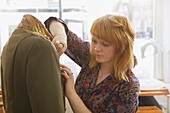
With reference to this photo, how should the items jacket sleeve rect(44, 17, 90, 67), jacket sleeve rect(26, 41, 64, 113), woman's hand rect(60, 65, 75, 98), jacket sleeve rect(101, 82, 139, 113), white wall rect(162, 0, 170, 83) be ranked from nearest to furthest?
1. jacket sleeve rect(26, 41, 64, 113)
2. woman's hand rect(60, 65, 75, 98)
3. jacket sleeve rect(101, 82, 139, 113)
4. jacket sleeve rect(44, 17, 90, 67)
5. white wall rect(162, 0, 170, 83)

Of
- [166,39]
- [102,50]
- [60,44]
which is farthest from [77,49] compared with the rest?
[166,39]

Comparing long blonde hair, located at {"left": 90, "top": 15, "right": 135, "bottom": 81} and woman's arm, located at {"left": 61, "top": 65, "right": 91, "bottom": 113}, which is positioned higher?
long blonde hair, located at {"left": 90, "top": 15, "right": 135, "bottom": 81}

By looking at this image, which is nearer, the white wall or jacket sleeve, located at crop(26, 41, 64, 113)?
jacket sleeve, located at crop(26, 41, 64, 113)

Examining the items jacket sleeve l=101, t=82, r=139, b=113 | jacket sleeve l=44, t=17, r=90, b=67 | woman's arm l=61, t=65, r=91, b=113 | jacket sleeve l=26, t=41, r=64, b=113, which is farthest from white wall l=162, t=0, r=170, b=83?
jacket sleeve l=26, t=41, r=64, b=113

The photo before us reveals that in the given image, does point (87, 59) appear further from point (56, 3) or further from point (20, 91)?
point (56, 3)

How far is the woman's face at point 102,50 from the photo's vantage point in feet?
4.26

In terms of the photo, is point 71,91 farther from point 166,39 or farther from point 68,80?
point 166,39

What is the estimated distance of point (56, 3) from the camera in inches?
124

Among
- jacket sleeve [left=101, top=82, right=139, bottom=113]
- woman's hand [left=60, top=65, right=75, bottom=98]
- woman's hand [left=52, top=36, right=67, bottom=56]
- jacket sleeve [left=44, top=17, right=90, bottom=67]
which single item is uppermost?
woman's hand [left=52, top=36, right=67, bottom=56]

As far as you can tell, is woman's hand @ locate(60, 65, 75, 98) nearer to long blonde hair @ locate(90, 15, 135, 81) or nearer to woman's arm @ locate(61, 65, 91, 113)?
woman's arm @ locate(61, 65, 91, 113)

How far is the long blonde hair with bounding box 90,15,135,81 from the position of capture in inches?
49.7

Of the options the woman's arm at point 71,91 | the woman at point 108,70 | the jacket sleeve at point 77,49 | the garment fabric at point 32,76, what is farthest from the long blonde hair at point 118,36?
the garment fabric at point 32,76

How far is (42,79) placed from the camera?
0.77 meters

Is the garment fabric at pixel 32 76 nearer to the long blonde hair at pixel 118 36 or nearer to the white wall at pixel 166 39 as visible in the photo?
the long blonde hair at pixel 118 36
